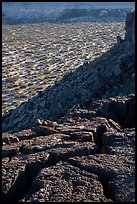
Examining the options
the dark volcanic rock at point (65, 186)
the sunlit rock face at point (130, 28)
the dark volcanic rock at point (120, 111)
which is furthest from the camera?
the sunlit rock face at point (130, 28)

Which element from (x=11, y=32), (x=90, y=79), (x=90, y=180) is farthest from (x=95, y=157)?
(x=11, y=32)

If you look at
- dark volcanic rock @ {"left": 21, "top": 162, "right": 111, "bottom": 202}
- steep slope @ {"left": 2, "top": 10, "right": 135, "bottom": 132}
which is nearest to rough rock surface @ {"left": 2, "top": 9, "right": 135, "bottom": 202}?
dark volcanic rock @ {"left": 21, "top": 162, "right": 111, "bottom": 202}

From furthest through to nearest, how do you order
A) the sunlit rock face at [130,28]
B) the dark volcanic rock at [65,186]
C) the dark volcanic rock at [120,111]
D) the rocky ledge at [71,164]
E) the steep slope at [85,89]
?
the sunlit rock face at [130,28]
the steep slope at [85,89]
the dark volcanic rock at [120,111]
the rocky ledge at [71,164]
the dark volcanic rock at [65,186]

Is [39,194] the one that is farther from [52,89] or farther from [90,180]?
[52,89]

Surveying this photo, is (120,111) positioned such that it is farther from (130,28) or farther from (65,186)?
(130,28)

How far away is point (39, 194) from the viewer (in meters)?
8.25

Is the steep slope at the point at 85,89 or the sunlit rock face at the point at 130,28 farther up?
the sunlit rock face at the point at 130,28

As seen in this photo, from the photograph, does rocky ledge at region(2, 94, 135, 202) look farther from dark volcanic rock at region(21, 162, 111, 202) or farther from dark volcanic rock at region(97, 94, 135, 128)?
dark volcanic rock at region(97, 94, 135, 128)

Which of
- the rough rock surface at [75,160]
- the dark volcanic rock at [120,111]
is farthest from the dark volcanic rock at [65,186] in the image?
the dark volcanic rock at [120,111]

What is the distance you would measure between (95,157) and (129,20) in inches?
852

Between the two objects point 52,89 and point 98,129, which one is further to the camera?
point 52,89

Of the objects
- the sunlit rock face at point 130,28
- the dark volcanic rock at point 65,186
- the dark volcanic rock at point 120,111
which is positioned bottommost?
the dark volcanic rock at point 65,186

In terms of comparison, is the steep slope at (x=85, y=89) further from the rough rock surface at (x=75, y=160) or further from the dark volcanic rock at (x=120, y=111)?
the rough rock surface at (x=75, y=160)

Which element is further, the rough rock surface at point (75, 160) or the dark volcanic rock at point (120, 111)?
the dark volcanic rock at point (120, 111)
